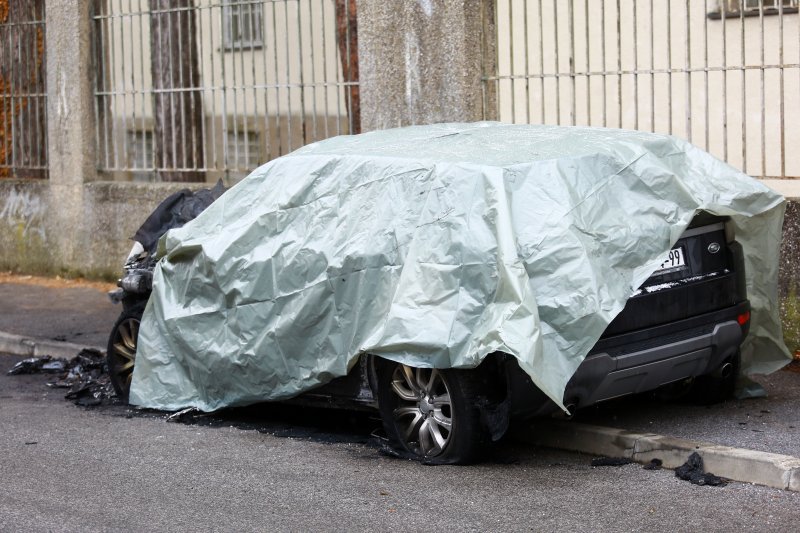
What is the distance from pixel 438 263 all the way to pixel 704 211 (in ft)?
5.01

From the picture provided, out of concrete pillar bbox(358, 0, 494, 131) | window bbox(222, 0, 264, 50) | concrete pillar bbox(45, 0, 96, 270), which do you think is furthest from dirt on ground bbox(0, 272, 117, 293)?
concrete pillar bbox(358, 0, 494, 131)

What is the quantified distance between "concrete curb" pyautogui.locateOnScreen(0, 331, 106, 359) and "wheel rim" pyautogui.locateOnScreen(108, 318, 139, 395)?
1462 millimetres

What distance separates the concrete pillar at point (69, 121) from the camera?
45.2 ft

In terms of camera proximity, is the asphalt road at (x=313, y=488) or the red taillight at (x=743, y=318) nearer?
the asphalt road at (x=313, y=488)

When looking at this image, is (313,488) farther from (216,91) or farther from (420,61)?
(216,91)

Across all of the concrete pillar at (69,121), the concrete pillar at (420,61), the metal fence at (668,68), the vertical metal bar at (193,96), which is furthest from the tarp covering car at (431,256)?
the concrete pillar at (69,121)

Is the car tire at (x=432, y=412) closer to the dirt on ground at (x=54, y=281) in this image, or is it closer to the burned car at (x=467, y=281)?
the burned car at (x=467, y=281)

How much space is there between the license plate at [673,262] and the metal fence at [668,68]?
2.22m

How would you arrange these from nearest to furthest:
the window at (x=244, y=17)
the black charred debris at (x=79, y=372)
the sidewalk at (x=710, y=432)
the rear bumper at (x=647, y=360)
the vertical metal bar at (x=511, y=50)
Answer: the sidewalk at (x=710, y=432) → the rear bumper at (x=647, y=360) → the black charred debris at (x=79, y=372) → the vertical metal bar at (x=511, y=50) → the window at (x=244, y=17)

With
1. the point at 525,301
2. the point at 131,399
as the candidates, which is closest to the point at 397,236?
the point at 525,301

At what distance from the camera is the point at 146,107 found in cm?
1390

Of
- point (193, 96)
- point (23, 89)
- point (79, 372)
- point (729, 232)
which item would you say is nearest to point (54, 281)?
point (23, 89)

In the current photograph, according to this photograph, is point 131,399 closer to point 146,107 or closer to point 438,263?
point 438,263

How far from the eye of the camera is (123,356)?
27.1 ft
